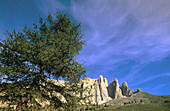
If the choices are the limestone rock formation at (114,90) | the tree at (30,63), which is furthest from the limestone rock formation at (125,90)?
the tree at (30,63)

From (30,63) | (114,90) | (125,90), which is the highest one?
(114,90)

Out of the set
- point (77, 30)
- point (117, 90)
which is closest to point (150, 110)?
point (77, 30)

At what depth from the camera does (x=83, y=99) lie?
865 cm

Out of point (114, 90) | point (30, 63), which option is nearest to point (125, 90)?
point (114, 90)

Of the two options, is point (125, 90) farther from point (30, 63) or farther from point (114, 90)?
point (30, 63)

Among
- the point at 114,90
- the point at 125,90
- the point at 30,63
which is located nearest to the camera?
the point at 30,63

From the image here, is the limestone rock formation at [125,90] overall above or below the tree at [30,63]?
above

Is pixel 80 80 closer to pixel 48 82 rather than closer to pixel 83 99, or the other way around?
pixel 83 99

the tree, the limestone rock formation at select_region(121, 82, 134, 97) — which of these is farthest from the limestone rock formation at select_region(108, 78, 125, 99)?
the tree

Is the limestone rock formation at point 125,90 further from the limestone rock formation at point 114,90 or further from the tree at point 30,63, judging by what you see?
the tree at point 30,63

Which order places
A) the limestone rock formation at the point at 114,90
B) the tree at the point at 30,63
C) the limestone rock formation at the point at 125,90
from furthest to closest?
1. the limestone rock formation at the point at 114,90
2. the limestone rock formation at the point at 125,90
3. the tree at the point at 30,63

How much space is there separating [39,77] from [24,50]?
8.22 feet

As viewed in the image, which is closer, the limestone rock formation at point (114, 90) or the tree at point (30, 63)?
the tree at point (30, 63)

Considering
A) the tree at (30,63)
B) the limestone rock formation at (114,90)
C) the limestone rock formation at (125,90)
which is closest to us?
the tree at (30,63)
